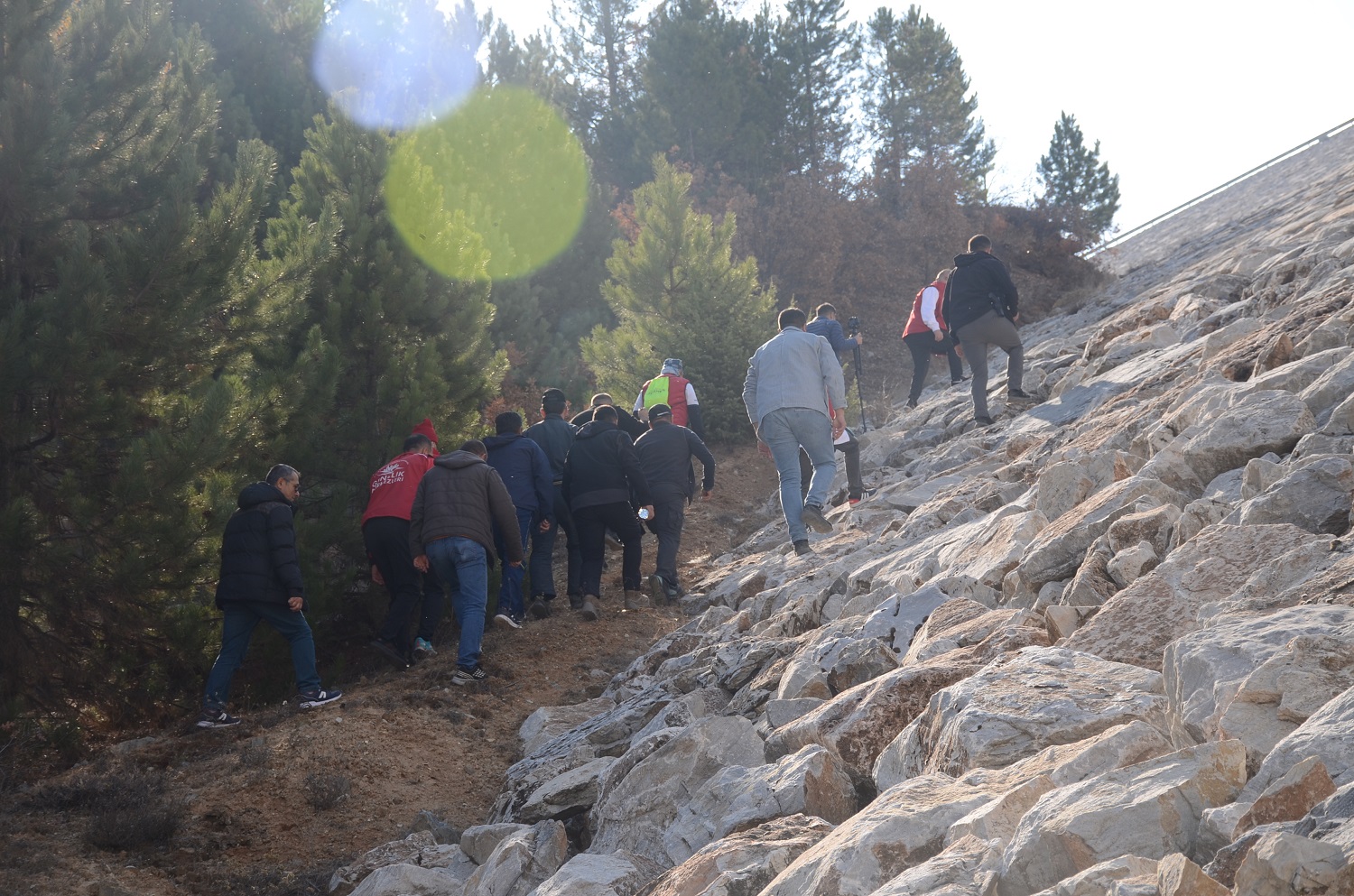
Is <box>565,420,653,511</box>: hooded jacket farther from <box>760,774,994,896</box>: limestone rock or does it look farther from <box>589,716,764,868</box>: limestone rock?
<box>760,774,994,896</box>: limestone rock

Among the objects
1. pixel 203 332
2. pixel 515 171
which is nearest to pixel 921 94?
pixel 515 171

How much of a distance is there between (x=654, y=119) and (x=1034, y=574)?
2423 cm

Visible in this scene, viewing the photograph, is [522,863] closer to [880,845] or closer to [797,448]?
[880,845]

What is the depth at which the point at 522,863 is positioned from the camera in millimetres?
4371

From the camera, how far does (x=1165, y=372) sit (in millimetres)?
Answer: 8539

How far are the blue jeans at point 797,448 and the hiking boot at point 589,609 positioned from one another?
1838 millimetres

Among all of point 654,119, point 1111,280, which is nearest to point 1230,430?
point 1111,280

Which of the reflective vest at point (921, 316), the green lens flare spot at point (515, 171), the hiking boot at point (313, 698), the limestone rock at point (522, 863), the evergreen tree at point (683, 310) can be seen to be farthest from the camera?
the green lens flare spot at point (515, 171)

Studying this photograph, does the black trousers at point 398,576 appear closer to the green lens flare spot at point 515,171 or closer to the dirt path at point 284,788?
the dirt path at point 284,788

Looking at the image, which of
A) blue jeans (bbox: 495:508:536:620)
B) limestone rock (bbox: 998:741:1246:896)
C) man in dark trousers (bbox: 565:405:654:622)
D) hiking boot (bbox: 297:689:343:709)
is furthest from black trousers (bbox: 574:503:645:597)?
limestone rock (bbox: 998:741:1246:896)

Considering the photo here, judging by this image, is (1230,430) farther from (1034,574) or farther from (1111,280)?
(1111,280)

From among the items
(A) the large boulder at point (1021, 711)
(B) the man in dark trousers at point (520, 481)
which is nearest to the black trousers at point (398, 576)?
(B) the man in dark trousers at point (520, 481)

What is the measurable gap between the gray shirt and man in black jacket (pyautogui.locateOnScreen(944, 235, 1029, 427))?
9.69ft

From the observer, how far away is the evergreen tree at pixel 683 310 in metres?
16.5
